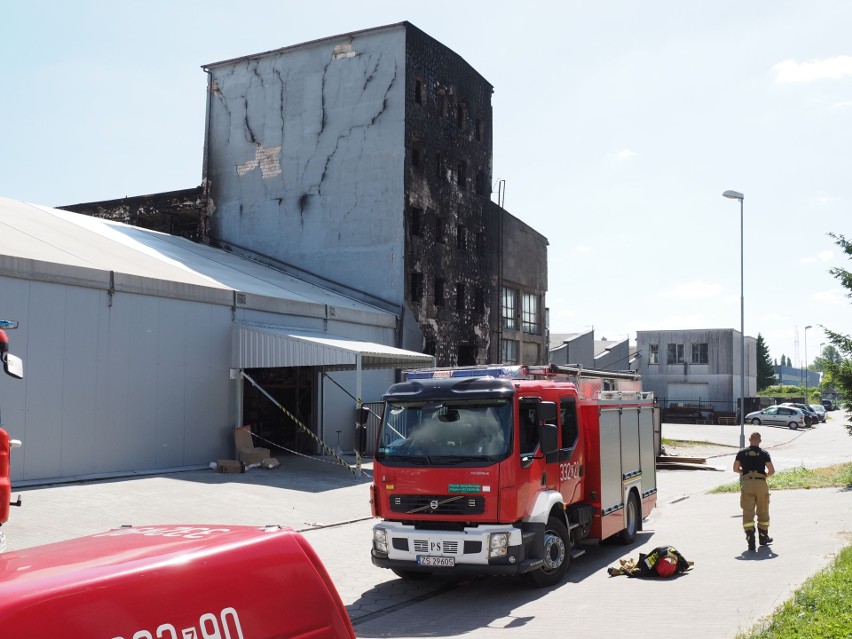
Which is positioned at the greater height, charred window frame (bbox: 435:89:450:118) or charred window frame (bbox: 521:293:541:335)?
charred window frame (bbox: 435:89:450:118)

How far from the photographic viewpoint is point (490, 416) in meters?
10.3

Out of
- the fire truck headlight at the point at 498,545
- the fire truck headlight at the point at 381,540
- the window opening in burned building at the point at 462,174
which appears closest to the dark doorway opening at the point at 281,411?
the window opening in burned building at the point at 462,174

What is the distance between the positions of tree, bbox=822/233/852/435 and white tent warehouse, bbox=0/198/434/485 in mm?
11662

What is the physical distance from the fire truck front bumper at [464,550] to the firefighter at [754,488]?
4.20 m

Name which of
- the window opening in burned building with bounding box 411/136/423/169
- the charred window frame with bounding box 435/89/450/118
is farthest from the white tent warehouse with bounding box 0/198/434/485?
the charred window frame with bounding box 435/89/450/118

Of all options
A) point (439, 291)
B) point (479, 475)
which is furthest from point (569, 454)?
point (439, 291)

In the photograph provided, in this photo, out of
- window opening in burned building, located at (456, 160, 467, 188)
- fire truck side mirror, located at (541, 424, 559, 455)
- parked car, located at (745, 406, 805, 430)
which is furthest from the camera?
parked car, located at (745, 406, 805, 430)

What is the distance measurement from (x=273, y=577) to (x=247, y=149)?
114 feet

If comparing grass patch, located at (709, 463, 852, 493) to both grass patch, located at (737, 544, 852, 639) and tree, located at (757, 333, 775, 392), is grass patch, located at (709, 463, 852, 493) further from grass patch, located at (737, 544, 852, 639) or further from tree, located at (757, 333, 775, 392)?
tree, located at (757, 333, 775, 392)

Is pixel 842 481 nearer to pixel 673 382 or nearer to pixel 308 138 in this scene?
pixel 308 138

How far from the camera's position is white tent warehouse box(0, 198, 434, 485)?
1828 cm

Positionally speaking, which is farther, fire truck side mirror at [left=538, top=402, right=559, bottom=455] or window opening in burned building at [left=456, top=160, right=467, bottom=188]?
window opening in burned building at [left=456, top=160, right=467, bottom=188]

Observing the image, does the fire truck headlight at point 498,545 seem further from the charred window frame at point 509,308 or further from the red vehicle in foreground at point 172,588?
the charred window frame at point 509,308

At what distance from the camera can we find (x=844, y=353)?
83.1ft
